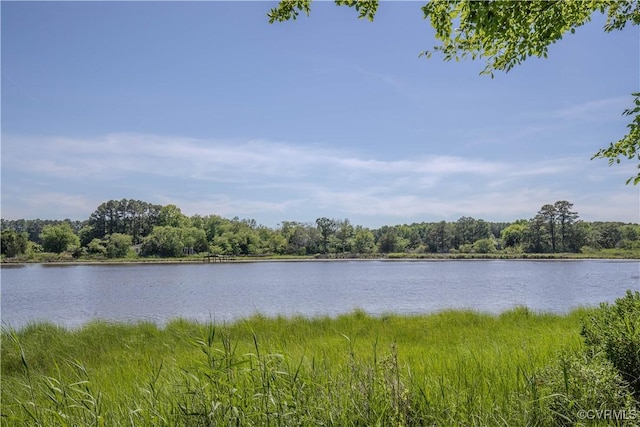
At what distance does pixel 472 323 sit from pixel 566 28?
27.9 feet

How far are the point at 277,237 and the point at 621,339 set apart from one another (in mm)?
104580

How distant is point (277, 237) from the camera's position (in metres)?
107

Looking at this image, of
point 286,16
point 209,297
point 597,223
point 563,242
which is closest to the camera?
point 286,16

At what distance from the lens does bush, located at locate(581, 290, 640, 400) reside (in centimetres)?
329

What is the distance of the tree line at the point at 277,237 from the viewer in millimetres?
91000

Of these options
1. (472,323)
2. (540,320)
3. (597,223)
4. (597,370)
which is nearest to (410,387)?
(597,370)

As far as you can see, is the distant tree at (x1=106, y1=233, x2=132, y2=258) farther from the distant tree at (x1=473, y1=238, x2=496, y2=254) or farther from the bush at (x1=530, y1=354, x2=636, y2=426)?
the bush at (x1=530, y1=354, x2=636, y2=426)

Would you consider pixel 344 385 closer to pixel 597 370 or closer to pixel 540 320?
pixel 597 370

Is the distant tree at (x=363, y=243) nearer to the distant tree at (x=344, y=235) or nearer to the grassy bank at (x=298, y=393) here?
the distant tree at (x=344, y=235)

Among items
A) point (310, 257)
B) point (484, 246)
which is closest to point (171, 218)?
point (310, 257)

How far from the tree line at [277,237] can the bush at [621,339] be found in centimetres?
9594

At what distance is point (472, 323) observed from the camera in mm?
11203

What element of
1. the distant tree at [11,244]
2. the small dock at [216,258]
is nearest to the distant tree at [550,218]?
the small dock at [216,258]

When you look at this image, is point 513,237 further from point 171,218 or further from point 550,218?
point 171,218
